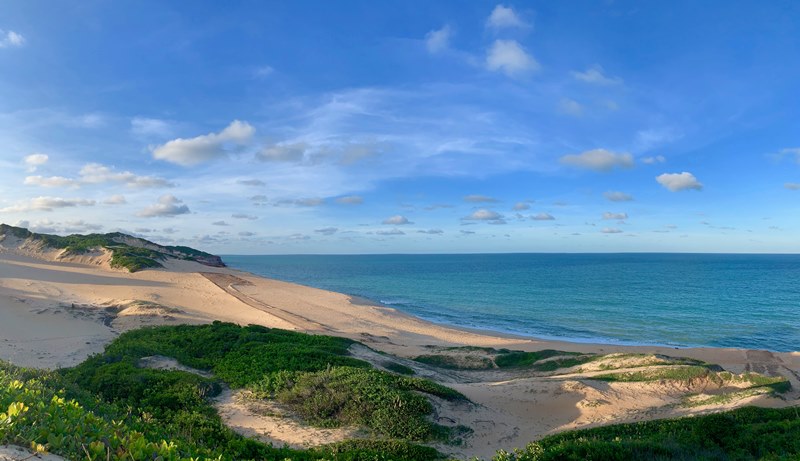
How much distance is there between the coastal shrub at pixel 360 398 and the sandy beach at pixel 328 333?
505 millimetres

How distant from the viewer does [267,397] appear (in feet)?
38.4

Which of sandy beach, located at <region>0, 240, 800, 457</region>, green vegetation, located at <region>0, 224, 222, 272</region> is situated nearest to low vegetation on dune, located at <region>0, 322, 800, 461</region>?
sandy beach, located at <region>0, 240, 800, 457</region>

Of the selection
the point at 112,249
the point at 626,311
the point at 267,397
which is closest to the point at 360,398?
the point at 267,397

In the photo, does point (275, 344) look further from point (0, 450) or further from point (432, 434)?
point (0, 450)

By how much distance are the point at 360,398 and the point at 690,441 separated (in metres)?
7.00

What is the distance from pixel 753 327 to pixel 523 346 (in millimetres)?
22632

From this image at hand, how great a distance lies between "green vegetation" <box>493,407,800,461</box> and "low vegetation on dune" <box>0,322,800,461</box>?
0.02 m

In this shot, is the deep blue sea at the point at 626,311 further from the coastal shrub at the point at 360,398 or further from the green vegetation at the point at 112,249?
the green vegetation at the point at 112,249

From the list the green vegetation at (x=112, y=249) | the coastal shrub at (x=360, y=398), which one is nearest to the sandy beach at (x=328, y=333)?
the coastal shrub at (x=360, y=398)

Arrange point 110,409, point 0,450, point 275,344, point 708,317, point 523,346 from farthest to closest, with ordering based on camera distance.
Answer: point 708,317 → point 523,346 → point 275,344 → point 110,409 → point 0,450

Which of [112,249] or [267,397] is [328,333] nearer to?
[267,397]

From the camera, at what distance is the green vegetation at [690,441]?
723 cm

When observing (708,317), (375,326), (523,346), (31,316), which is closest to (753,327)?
(708,317)

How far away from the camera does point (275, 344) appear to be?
16531 mm
